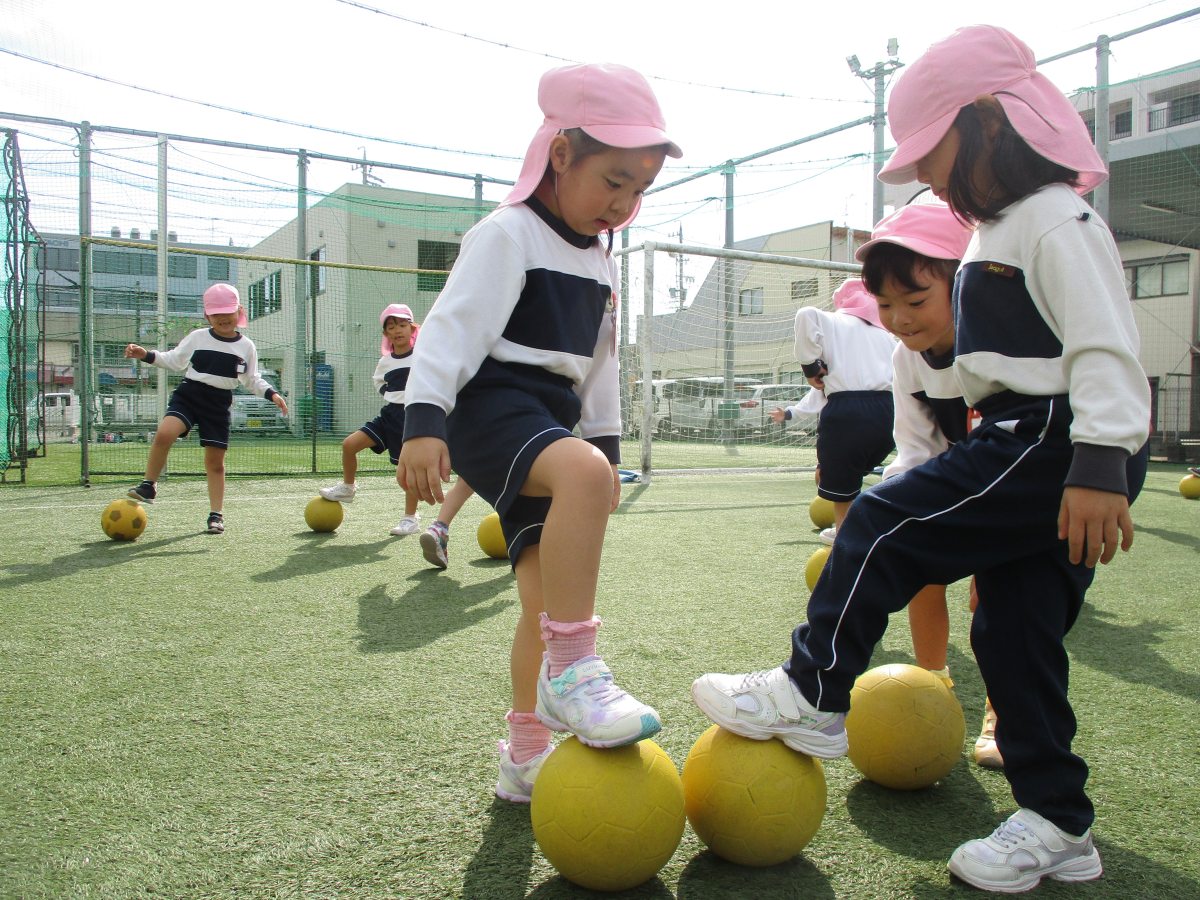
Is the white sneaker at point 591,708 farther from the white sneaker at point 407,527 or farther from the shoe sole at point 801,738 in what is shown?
the white sneaker at point 407,527

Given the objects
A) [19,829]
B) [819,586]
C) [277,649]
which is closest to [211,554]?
[277,649]

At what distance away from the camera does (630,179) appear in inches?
86.0

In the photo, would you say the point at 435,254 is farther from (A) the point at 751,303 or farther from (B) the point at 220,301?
(B) the point at 220,301

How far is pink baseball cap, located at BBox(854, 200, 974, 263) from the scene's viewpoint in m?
2.15

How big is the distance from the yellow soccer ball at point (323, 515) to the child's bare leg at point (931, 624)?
4889 mm

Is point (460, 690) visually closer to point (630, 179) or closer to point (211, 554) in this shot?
point (630, 179)

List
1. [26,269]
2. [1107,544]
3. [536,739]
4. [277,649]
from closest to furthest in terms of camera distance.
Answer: [1107,544] < [536,739] < [277,649] < [26,269]

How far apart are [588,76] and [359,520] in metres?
5.96

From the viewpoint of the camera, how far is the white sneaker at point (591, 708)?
1.76 m

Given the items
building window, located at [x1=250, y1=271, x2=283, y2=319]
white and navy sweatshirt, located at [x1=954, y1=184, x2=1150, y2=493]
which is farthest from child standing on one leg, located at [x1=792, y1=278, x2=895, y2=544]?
building window, located at [x1=250, y1=271, x2=283, y2=319]

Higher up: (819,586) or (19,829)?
(819,586)

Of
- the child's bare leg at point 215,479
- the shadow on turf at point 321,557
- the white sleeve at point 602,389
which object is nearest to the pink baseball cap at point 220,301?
the child's bare leg at point 215,479

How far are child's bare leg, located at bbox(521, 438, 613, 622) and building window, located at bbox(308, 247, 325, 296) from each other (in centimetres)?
1133

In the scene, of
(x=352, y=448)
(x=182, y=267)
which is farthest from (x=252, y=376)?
(x=182, y=267)
